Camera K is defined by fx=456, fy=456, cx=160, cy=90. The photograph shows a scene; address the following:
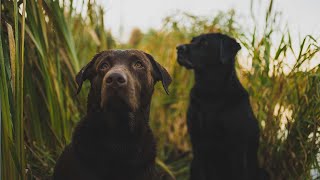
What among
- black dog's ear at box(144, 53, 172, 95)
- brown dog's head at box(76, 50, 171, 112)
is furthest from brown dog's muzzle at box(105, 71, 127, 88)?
black dog's ear at box(144, 53, 172, 95)

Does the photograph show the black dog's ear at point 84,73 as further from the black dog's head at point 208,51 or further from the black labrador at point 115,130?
the black dog's head at point 208,51

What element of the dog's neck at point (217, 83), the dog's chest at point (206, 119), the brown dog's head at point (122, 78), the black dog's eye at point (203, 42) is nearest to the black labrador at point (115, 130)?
the brown dog's head at point (122, 78)

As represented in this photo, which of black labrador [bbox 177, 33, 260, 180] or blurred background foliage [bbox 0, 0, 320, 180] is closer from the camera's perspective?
blurred background foliage [bbox 0, 0, 320, 180]

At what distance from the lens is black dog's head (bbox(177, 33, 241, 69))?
11.5ft

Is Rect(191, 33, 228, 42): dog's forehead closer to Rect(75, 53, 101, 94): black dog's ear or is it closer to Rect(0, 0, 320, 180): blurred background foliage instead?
Rect(0, 0, 320, 180): blurred background foliage

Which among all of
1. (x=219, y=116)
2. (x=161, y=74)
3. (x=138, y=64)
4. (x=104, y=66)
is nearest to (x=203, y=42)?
(x=219, y=116)

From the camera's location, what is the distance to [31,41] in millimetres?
2701

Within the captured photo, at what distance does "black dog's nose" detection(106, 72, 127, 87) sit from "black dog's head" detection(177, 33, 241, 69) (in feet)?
5.11

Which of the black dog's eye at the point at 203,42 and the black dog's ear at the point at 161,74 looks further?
the black dog's eye at the point at 203,42

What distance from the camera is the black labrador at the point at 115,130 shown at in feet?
6.93

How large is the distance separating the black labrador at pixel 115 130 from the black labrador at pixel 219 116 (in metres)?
1.09

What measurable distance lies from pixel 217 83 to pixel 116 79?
161 cm

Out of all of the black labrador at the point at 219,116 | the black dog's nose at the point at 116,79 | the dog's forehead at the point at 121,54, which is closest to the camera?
the black dog's nose at the point at 116,79

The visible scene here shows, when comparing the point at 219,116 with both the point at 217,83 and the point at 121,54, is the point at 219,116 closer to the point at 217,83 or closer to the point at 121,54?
the point at 217,83
